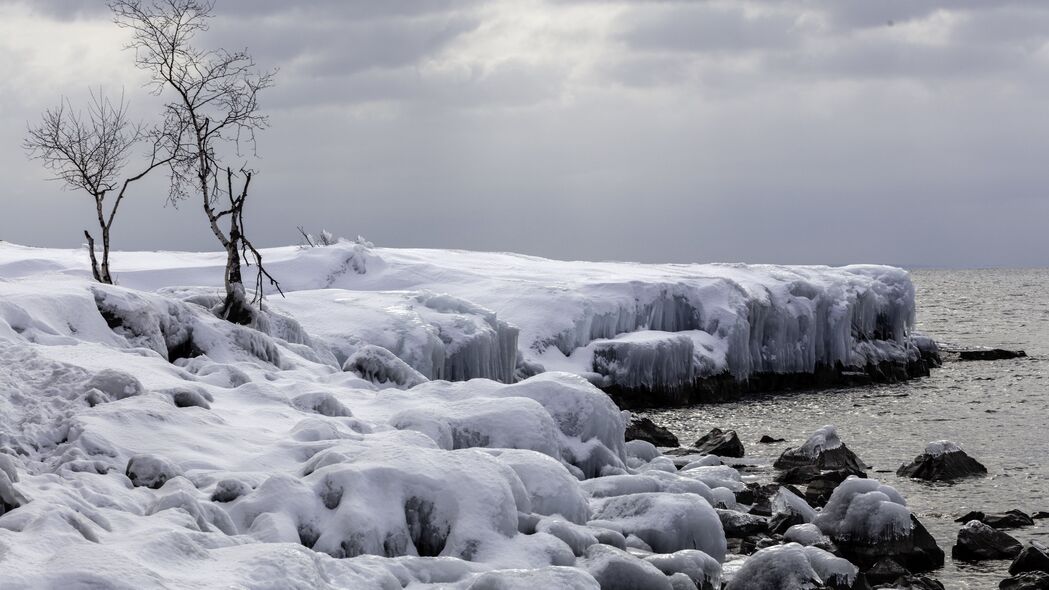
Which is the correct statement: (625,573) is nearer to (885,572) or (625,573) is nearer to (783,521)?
(885,572)

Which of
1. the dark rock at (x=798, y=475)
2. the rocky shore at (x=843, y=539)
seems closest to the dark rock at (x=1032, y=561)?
the rocky shore at (x=843, y=539)

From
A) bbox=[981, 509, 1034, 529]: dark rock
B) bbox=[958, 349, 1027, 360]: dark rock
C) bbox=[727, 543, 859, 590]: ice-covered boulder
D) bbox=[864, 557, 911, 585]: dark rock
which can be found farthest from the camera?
bbox=[958, 349, 1027, 360]: dark rock

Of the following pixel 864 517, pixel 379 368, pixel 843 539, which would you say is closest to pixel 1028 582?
pixel 864 517

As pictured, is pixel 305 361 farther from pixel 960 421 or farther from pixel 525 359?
pixel 960 421

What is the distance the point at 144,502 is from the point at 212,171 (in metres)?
13.1

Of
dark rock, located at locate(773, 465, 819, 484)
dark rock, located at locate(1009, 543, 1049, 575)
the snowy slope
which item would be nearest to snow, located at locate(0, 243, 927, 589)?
the snowy slope

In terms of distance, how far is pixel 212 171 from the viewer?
22562 millimetres

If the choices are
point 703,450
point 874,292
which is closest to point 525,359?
point 703,450

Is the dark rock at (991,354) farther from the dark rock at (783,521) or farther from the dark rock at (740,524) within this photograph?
the dark rock at (740,524)

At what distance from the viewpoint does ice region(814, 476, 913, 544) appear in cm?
1568

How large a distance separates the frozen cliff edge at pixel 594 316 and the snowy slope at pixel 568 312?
0.19ft

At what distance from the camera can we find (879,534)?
15.6m

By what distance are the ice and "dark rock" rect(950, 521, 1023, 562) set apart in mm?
919

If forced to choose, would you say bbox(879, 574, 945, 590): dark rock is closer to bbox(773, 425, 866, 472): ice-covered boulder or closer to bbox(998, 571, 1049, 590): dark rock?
bbox(998, 571, 1049, 590): dark rock
